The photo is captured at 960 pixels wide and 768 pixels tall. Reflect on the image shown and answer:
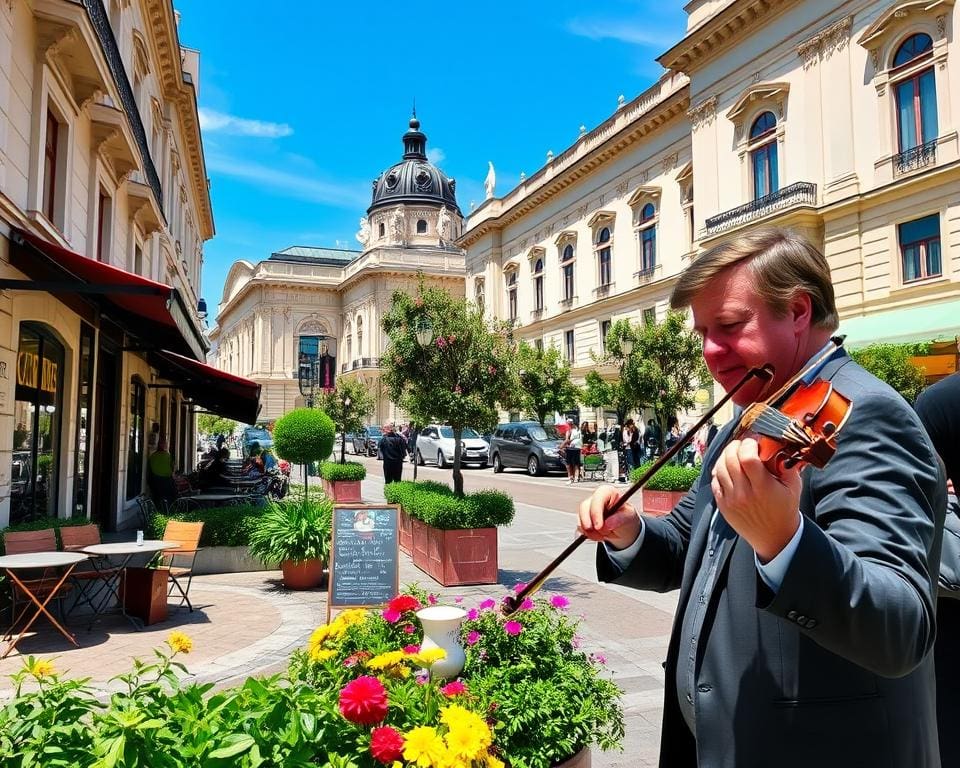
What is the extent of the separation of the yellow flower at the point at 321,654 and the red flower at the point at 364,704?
2.64ft

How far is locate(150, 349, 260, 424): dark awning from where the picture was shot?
43.4 ft

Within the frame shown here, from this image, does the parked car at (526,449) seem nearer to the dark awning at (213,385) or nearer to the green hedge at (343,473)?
the green hedge at (343,473)

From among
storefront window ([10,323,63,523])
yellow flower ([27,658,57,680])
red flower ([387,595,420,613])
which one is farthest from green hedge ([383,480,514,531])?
yellow flower ([27,658,57,680])

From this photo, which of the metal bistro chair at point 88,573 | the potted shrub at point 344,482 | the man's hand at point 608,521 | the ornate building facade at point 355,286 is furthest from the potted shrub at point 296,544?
the ornate building facade at point 355,286

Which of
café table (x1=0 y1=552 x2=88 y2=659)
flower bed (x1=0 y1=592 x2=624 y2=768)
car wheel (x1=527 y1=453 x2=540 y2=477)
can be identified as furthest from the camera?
car wheel (x1=527 y1=453 x2=540 y2=477)

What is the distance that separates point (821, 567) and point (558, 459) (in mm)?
23804

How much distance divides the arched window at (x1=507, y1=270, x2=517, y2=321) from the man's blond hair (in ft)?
139

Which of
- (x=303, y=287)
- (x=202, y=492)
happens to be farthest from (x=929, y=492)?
(x=303, y=287)

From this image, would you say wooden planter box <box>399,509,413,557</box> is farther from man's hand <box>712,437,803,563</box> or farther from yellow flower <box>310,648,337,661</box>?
man's hand <box>712,437,803,563</box>

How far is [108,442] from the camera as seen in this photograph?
12.6 metres

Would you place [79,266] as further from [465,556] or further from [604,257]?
[604,257]

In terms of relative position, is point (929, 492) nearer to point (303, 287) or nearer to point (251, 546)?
point (251, 546)

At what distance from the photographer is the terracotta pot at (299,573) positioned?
27.5ft

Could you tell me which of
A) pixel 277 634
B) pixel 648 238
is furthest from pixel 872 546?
pixel 648 238
